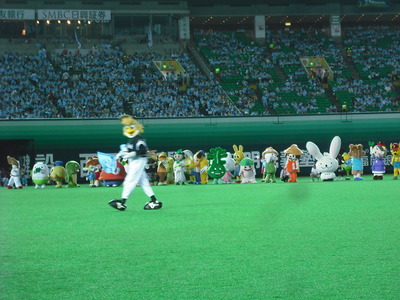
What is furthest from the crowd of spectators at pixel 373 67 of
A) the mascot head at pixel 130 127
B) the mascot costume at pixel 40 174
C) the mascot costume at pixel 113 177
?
the mascot head at pixel 130 127

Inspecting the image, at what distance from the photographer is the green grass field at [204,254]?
4.87 m

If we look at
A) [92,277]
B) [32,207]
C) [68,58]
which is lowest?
[32,207]

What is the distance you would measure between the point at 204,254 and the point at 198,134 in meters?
26.5

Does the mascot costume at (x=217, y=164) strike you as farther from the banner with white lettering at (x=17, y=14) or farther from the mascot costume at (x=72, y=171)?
the banner with white lettering at (x=17, y=14)

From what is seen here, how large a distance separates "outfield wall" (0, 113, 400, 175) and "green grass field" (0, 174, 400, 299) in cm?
1981

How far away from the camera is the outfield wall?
3095cm

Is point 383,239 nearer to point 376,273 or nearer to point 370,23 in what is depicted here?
point 376,273

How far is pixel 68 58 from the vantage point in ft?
134

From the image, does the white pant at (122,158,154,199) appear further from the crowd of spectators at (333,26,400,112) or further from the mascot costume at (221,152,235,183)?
the crowd of spectators at (333,26,400,112)

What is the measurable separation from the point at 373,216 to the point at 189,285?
18.2 ft

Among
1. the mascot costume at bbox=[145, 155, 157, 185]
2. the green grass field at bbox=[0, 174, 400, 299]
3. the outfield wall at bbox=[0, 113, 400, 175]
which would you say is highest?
the green grass field at bbox=[0, 174, 400, 299]

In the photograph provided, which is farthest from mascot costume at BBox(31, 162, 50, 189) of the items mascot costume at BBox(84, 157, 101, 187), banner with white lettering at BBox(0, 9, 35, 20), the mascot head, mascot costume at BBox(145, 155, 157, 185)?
banner with white lettering at BBox(0, 9, 35, 20)

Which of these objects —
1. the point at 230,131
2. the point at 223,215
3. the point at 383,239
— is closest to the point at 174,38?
the point at 230,131

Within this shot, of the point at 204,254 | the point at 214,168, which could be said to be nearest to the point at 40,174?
the point at 214,168
